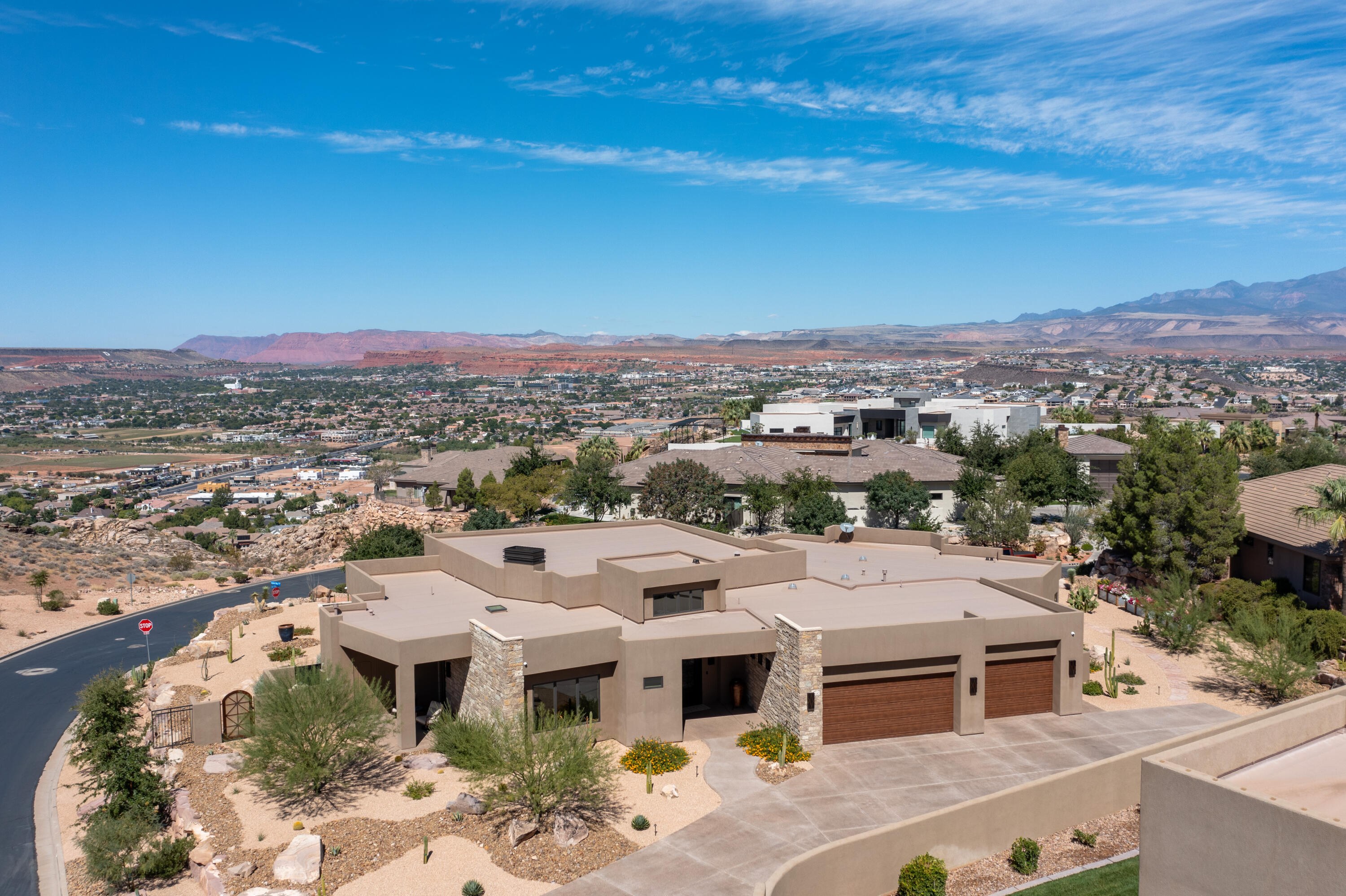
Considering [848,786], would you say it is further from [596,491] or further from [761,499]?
[596,491]

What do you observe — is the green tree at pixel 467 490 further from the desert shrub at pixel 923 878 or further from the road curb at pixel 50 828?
the desert shrub at pixel 923 878

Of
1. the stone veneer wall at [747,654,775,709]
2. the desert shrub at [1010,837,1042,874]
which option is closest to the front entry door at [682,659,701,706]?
the stone veneer wall at [747,654,775,709]

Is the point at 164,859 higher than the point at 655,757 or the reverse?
the reverse

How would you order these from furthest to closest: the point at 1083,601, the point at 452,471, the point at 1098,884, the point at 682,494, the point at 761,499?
the point at 452,471 < the point at 682,494 < the point at 761,499 < the point at 1083,601 < the point at 1098,884

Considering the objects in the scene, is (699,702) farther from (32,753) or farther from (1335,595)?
(1335,595)

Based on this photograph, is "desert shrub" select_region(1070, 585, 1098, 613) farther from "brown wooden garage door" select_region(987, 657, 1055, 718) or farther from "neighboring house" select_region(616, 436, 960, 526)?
"neighboring house" select_region(616, 436, 960, 526)

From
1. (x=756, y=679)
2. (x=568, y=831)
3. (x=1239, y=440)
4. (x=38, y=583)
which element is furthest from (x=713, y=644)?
(x=1239, y=440)

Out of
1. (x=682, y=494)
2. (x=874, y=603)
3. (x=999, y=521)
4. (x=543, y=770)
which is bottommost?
(x=543, y=770)
